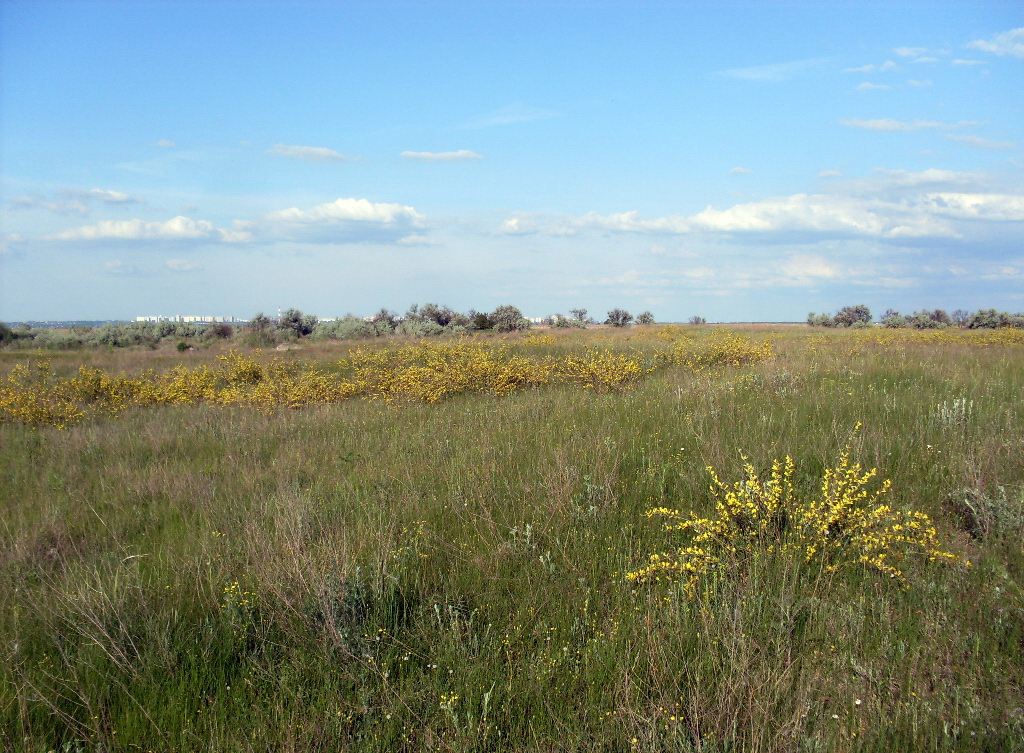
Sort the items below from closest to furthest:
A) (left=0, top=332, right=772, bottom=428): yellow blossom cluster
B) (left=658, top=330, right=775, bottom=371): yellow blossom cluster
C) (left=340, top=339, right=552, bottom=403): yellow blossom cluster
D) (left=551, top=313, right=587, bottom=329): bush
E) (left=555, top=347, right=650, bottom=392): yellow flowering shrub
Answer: (left=0, top=332, right=772, bottom=428): yellow blossom cluster, (left=555, top=347, right=650, bottom=392): yellow flowering shrub, (left=340, top=339, right=552, bottom=403): yellow blossom cluster, (left=658, top=330, right=775, bottom=371): yellow blossom cluster, (left=551, top=313, right=587, bottom=329): bush

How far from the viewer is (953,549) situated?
11.9 ft

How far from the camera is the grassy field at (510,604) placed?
2.38m

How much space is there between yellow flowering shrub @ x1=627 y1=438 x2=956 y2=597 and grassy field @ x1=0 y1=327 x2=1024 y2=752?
0.06 meters

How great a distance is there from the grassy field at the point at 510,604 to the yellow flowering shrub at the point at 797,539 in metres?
0.06

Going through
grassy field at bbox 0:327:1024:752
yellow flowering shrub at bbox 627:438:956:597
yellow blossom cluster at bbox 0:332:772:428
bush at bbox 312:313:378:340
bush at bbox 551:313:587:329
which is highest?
bush at bbox 551:313:587:329

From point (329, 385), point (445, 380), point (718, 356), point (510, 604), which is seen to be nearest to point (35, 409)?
point (329, 385)

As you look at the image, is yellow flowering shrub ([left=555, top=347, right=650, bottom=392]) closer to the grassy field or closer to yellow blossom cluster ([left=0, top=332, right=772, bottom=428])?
yellow blossom cluster ([left=0, top=332, right=772, bottom=428])

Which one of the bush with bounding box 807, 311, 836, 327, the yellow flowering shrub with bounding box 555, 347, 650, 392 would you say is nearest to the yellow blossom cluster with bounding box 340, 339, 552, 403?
the yellow flowering shrub with bounding box 555, 347, 650, 392

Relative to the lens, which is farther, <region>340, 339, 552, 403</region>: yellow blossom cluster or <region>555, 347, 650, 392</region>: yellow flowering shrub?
<region>340, 339, 552, 403</region>: yellow blossom cluster

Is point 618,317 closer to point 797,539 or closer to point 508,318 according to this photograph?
point 508,318

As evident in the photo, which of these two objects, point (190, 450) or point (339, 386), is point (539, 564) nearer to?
point (190, 450)

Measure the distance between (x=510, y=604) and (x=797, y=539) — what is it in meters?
1.92

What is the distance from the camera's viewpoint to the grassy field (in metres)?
2.38

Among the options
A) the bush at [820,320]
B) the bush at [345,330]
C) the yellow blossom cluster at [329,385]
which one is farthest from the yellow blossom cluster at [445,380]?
the bush at [820,320]
